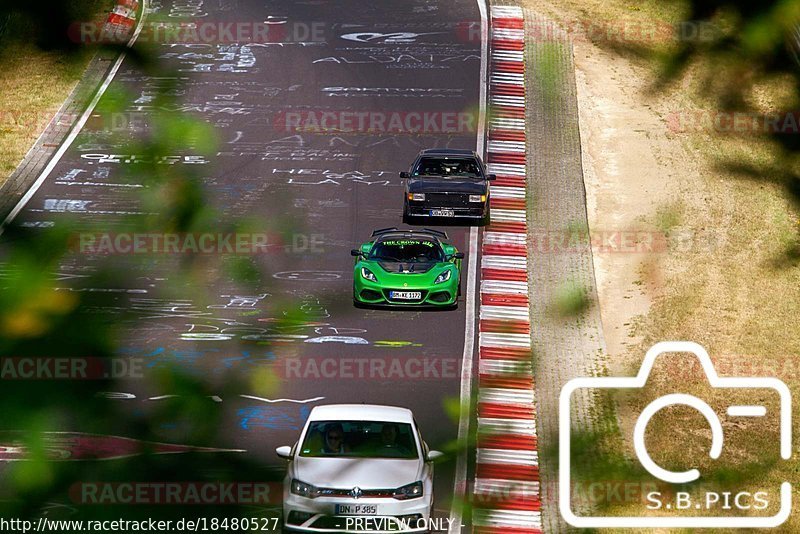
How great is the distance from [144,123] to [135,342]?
14.2 metres

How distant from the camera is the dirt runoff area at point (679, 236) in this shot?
21.6 meters

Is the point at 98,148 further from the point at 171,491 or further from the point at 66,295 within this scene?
the point at 171,491

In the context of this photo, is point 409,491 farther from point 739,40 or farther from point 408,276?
point 408,276

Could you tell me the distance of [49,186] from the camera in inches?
1224

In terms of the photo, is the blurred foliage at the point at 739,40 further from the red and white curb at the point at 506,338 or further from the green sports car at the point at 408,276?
the green sports car at the point at 408,276

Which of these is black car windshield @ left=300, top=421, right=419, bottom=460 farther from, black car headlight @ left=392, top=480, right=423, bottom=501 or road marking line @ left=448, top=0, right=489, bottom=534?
road marking line @ left=448, top=0, right=489, bottom=534

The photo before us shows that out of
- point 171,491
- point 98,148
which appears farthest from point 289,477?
point 98,148

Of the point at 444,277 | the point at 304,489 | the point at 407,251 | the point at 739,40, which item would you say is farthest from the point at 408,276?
the point at 739,40

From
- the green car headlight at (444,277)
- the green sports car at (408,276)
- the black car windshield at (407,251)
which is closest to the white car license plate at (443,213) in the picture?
the black car windshield at (407,251)

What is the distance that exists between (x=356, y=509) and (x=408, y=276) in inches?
378

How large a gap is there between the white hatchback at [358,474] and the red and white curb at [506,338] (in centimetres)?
171

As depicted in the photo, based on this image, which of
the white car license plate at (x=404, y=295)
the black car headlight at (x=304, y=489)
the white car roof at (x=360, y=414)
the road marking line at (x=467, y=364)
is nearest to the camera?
the black car headlight at (x=304, y=489)

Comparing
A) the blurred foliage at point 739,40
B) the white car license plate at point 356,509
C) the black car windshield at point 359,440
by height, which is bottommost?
the black car windshield at point 359,440

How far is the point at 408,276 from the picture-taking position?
22.0 meters
